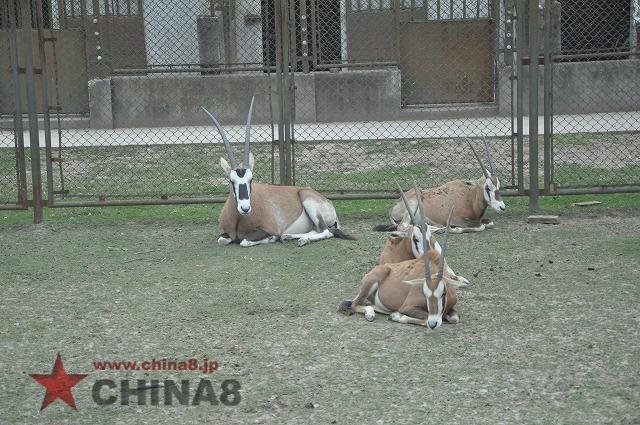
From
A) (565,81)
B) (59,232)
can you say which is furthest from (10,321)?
(565,81)

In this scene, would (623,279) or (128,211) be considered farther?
(128,211)

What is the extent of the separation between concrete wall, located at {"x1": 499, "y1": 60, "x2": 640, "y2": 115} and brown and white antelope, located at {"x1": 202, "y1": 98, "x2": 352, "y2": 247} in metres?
7.09

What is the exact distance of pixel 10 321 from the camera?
631cm

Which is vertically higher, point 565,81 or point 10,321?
point 565,81

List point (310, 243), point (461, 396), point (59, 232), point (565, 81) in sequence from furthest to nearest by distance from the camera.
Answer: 1. point (565, 81)
2. point (59, 232)
3. point (310, 243)
4. point (461, 396)

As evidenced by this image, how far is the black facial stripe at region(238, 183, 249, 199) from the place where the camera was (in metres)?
8.34

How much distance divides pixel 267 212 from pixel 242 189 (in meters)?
0.47

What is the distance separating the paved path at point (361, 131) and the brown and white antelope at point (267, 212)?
428cm

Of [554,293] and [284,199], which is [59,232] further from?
[554,293]

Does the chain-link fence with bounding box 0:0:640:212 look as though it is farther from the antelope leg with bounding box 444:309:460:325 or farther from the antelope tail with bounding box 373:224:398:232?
the antelope leg with bounding box 444:309:460:325

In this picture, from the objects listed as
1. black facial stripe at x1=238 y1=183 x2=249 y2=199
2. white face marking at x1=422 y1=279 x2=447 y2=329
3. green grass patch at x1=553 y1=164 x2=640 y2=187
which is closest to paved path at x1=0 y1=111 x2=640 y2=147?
green grass patch at x1=553 y1=164 x2=640 y2=187

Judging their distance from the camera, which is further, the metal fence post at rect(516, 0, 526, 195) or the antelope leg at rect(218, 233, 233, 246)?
the metal fence post at rect(516, 0, 526, 195)

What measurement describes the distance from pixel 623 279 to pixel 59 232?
4921 millimetres

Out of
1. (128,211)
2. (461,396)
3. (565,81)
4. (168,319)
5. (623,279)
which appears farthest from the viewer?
(565,81)
